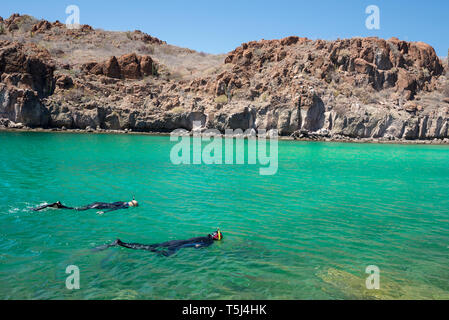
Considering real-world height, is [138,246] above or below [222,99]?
below

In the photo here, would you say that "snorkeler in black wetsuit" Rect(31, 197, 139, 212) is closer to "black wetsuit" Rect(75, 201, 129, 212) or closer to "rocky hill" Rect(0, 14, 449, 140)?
"black wetsuit" Rect(75, 201, 129, 212)

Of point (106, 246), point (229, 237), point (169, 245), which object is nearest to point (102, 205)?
point (106, 246)

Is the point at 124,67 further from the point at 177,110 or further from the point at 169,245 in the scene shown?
the point at 169,245

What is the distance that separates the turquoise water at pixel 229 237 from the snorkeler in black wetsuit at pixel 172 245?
23cm

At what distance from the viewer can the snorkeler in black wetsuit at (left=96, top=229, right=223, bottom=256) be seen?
9.90 metres

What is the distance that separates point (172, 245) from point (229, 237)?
2.14 m

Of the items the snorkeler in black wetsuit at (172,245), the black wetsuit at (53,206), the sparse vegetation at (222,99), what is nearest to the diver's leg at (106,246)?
the snorkeler in black wetsuit at (172,245)

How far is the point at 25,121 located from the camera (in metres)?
72.6

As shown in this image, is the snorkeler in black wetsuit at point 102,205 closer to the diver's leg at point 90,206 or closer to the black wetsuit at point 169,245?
the diver's leg at point 90,206

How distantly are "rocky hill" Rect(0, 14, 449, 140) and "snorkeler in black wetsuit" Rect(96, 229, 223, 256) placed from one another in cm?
7422

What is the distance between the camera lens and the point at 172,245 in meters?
10.2

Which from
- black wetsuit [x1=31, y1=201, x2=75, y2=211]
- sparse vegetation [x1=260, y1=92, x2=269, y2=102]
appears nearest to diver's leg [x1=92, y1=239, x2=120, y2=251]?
black wetsuit [x1=31, y1=201, x2=75, y2=211]
